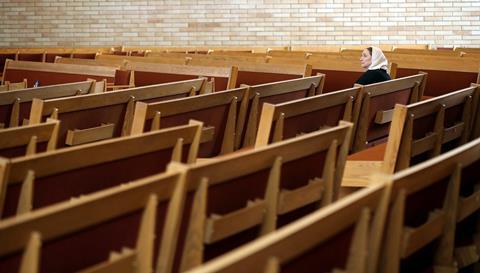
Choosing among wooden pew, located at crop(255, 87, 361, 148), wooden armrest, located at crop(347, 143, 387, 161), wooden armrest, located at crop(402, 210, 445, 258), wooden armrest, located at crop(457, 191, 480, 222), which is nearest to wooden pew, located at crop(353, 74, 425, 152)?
wooden pew, located at crop(255, 87, 361, 148)

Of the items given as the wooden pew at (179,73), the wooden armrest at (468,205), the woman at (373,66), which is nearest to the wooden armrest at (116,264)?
the wooden armrest at (468,205)

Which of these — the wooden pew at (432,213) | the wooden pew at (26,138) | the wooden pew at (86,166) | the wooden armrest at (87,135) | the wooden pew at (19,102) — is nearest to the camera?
the wooden pew at (432,213)

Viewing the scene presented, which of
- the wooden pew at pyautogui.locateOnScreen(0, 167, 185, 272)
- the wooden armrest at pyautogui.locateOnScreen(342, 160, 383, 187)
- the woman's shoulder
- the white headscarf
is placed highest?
the white headscarf

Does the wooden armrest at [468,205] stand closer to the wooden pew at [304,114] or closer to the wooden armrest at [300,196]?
the wooden armrest at [300,196]

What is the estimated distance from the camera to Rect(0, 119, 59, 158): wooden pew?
2797 mm

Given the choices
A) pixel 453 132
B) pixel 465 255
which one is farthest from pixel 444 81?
pixel 465 255

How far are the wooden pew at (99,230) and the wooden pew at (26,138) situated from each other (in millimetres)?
997

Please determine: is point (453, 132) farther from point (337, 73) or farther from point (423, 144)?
point (337, 73)

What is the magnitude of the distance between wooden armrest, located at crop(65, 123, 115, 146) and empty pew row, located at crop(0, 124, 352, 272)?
4.66 ft

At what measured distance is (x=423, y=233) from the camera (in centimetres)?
203

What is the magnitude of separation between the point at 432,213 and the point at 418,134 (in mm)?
1512

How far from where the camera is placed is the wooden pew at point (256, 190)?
1.98 m

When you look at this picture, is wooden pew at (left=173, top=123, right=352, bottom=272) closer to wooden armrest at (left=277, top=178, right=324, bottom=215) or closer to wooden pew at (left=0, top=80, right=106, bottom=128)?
wooden armrest at (left=277, top=178, right=324, bottom=215)

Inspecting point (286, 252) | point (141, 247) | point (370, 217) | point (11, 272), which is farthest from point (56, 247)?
point (370, 217)
